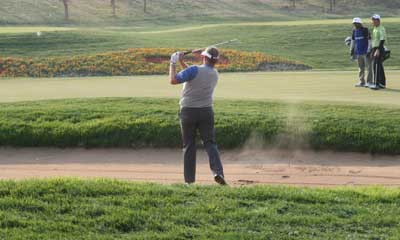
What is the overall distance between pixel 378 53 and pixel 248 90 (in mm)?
3342

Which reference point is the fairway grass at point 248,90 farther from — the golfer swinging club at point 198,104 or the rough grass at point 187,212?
the rough grass at point 187,212

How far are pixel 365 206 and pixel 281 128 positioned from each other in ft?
15.2

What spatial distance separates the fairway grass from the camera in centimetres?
1546

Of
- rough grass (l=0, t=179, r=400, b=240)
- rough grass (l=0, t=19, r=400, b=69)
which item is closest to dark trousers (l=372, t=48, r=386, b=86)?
rough grass (l=0, t=179, r=400, b=240)

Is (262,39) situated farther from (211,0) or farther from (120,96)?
(211,0)

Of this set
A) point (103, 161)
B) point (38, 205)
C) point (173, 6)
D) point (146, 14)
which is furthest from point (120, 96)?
point (173, 6)

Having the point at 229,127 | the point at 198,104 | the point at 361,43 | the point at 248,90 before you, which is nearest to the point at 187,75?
the point at 198,104

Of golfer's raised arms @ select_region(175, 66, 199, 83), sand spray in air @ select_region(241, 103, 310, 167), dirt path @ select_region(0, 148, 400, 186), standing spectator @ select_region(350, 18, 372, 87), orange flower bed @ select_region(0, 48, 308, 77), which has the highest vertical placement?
golfer's raised arms @ select_region(175, 66, 199, 83)

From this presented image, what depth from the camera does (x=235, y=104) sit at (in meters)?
14.4

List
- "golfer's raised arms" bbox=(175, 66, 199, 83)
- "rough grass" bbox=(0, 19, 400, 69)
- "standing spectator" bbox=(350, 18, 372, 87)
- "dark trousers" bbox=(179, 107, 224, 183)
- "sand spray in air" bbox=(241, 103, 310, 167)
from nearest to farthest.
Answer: "golfer's raised arms" bbox=(175, 66, 199, 83)
"dark trousers" bbox=(179, 107, 224, 183)
"sand spray in air" bbox=(241, 103, 310, 167)
"standing spectator" bbox=(350, 18, 372, 87)
"rough grass" bbox=(0, 19, 400, 69)

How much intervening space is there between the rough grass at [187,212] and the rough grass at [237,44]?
23.5 m

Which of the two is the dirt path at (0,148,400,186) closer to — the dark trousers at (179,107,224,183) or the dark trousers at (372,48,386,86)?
the dark trousers at (179,107,224,183)

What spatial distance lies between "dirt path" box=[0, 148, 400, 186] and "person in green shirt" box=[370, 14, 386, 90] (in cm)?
613

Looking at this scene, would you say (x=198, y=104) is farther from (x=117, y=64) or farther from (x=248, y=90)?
(x=117, y=64)
